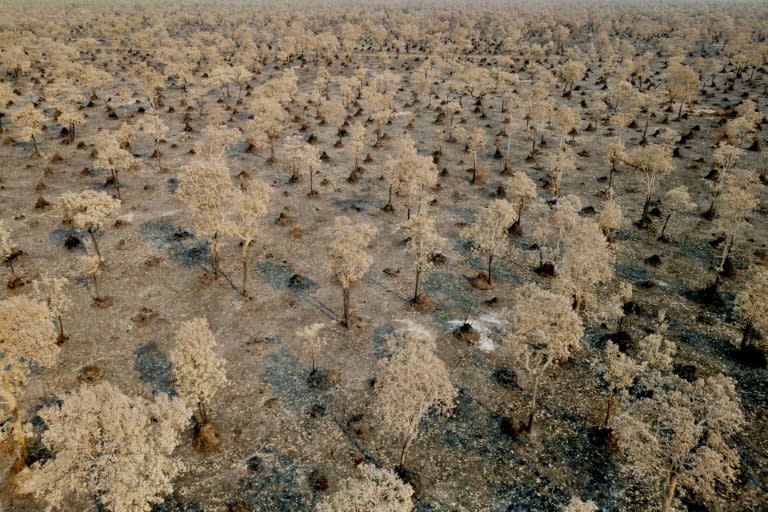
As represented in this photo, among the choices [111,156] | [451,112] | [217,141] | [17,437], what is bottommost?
[17,437]

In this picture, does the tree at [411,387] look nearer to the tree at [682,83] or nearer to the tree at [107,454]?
the tree at [107,454]

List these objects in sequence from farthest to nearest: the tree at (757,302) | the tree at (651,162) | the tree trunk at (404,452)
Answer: the tree at (651,162) < the tree at (757,302) < the tree trunk at (404,452)

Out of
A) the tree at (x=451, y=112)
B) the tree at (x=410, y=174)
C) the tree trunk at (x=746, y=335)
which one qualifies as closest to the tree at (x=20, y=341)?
the tree at (x=410, y=174)

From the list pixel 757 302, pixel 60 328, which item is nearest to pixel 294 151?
pixel 60 328

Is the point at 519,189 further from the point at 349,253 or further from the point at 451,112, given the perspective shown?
the point at 451,112

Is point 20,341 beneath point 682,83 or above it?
beneath

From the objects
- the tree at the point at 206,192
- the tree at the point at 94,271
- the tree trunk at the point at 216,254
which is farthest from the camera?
the tree trunk at the point at 216,254

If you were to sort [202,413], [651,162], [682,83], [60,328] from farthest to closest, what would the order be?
1. [682,83]
2. [651,162]
3. [60,328]
4. [202,413]
